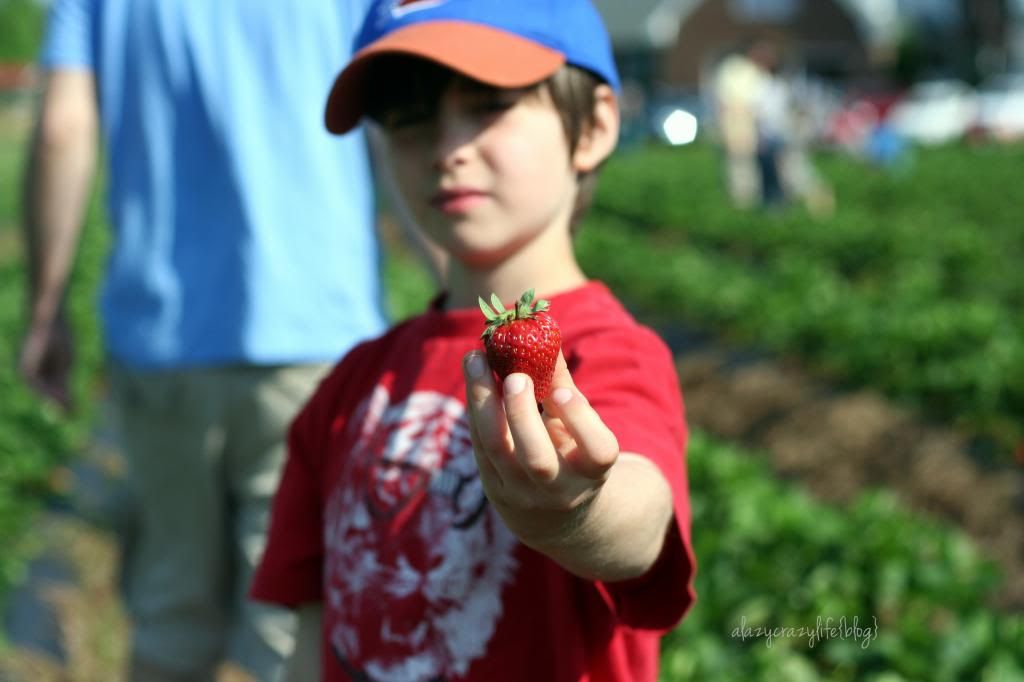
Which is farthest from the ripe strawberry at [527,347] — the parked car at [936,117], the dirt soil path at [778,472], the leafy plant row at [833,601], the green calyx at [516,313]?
the parked car at [936,117]

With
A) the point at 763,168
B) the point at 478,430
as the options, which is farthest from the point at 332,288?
the point at 763,168

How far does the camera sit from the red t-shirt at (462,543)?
1469 mm

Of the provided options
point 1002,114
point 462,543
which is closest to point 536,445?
point 462,543

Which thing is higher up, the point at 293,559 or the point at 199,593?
the point at 293,559

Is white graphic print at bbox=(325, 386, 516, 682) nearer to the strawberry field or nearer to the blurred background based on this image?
the blurred background

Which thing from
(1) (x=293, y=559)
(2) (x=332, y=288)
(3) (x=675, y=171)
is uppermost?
(2) (x=332, y=288)

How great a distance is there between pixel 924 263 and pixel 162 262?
7.49m

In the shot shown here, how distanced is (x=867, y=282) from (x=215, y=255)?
7640 mm

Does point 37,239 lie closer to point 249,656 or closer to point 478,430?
point 249,656

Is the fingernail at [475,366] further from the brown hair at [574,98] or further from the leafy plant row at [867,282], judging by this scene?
the leafy plant row at [867,282]

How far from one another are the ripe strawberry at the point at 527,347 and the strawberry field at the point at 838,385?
6.52 feet

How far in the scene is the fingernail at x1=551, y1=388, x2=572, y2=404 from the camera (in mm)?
1105

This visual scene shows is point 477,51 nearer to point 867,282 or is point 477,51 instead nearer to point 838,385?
point 838,385

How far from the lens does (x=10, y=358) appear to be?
24.9 ft
